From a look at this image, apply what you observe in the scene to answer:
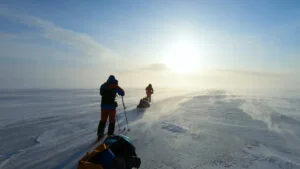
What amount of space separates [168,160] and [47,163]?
285cm

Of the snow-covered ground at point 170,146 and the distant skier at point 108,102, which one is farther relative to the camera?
the distant skier at point 108,102

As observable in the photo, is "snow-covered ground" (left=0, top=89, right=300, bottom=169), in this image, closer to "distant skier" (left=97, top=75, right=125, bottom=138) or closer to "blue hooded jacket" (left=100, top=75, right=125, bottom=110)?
"distant skier" (left=97, top=75, right=125, bottom=138)

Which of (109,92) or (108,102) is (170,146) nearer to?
(108,102)

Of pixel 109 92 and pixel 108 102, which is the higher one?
pixel 109 92

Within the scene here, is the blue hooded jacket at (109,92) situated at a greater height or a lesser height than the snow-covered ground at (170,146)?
greater

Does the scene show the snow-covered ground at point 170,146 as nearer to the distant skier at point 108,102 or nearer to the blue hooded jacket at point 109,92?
the distant skier at point 108,102

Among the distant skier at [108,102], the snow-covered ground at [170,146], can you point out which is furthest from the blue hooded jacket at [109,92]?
the snow-covered ground at [170,146]

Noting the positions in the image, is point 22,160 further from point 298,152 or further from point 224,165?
point 298,152

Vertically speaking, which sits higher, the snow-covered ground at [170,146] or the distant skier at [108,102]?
the distant skier at [108,102]

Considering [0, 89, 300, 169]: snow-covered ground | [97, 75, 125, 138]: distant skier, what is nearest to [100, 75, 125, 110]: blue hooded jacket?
[97, 75, 125, 138]: distant skier

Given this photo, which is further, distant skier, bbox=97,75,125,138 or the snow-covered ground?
distant skier, bbox=97,75,125,138

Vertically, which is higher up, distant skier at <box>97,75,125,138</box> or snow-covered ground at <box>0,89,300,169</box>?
distant skier at <box>97,75,125,138</box>

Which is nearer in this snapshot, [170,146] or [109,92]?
[170,146]

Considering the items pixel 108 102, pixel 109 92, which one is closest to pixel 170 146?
pixel 108 102
